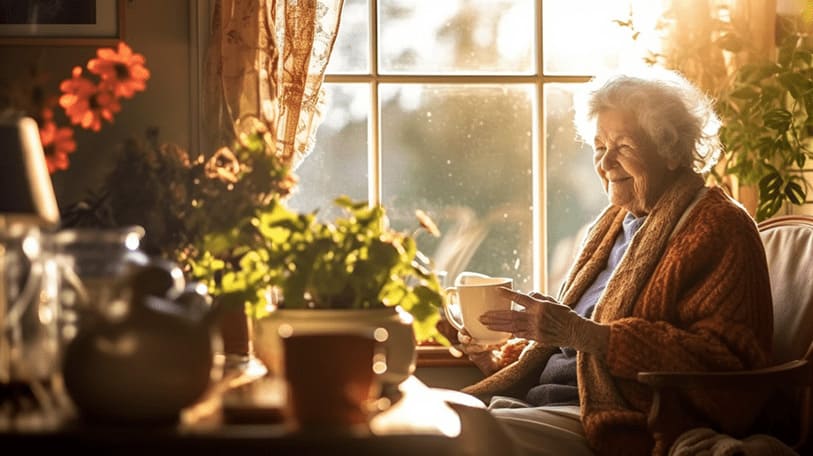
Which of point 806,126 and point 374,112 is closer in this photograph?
point 806,126

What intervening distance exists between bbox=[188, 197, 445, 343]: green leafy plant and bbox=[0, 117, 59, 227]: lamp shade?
295mm

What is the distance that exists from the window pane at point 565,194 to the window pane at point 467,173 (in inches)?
2.6

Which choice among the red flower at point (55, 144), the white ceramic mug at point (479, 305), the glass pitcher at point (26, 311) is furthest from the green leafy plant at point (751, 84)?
the glass pitcher at point (26, 311)

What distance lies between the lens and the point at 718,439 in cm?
253

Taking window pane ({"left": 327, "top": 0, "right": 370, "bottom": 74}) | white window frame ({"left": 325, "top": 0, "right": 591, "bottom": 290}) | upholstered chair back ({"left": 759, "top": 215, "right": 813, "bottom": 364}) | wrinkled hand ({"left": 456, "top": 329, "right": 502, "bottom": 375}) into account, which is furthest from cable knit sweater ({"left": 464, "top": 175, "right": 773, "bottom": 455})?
window pane ({"left": 327, "top": 0, "right": 370, "bottom": 74})

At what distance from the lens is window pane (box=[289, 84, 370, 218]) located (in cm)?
357

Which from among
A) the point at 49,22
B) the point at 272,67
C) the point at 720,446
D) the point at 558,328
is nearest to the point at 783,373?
the point at 720,446

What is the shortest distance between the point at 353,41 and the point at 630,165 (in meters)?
0.99

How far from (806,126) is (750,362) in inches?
38.1

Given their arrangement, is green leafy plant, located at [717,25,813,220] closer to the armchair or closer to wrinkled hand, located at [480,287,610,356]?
the armchair

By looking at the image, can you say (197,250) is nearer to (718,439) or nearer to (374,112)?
(718,439)

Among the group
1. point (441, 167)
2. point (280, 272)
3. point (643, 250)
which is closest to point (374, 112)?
point (441, 167)

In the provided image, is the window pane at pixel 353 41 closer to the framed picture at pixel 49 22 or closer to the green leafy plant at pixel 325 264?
the framed picture at pixel 49 22

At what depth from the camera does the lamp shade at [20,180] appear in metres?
1.57
